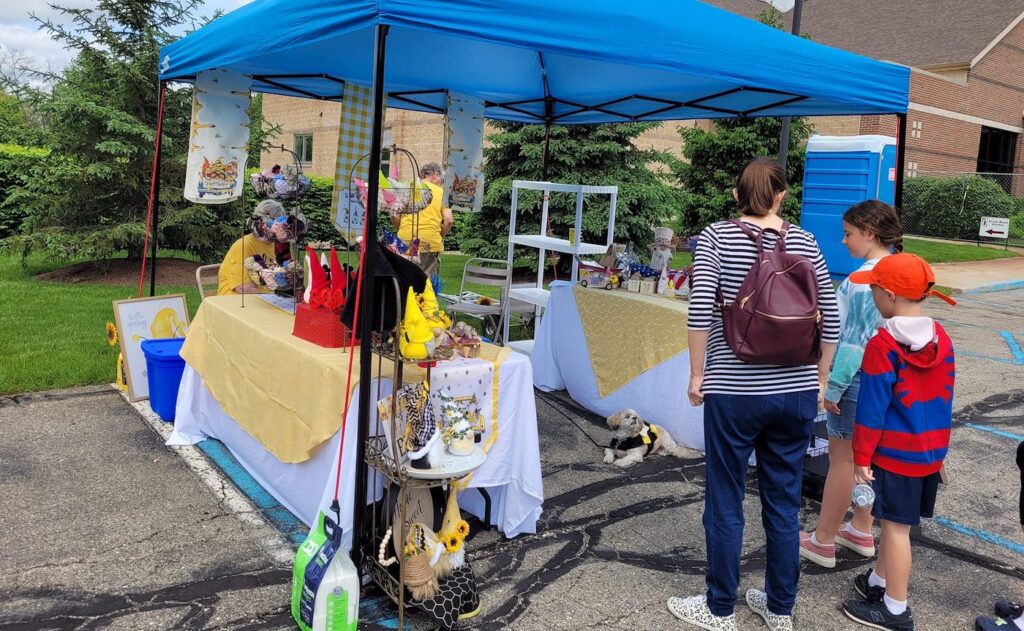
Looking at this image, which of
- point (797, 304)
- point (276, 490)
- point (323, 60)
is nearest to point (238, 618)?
point (276, 490)

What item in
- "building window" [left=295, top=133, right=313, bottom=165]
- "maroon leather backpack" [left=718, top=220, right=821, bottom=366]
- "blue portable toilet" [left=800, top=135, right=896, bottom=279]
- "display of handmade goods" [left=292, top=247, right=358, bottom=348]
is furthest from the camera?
"building window" [left=295, top=133, right=313, bottom=165]

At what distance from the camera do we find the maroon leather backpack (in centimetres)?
261

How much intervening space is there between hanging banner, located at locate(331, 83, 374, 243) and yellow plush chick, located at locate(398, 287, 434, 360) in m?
1.85

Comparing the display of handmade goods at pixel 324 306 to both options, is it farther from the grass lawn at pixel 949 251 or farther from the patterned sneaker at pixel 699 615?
the grass lawn at pixel 949 251

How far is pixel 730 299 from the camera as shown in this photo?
107 inches

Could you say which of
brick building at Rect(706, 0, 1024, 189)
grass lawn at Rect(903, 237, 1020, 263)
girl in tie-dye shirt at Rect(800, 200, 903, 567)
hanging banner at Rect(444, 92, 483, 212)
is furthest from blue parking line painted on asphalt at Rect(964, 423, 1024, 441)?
brick building at Rect(706, 0, 1024, 189)

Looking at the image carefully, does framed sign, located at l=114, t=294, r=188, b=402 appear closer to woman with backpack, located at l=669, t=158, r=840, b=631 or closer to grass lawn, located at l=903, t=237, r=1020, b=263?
woman with backpack, located at l=669, t=158, r=840, b=631

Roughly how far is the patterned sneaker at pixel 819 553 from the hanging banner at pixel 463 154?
4471mm

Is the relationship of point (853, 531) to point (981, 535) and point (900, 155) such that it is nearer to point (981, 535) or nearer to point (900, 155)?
point (981, 535)

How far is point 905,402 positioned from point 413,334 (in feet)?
6.24

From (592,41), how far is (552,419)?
3064 millimetres

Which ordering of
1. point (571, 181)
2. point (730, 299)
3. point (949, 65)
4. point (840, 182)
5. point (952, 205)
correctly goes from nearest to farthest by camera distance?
point (730, 299), point (840, 182), point (571, 181), point (952, 205), point (949, 65)

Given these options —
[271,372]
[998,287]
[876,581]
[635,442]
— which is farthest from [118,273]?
[998,287]

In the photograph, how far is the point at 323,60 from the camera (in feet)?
17.5
